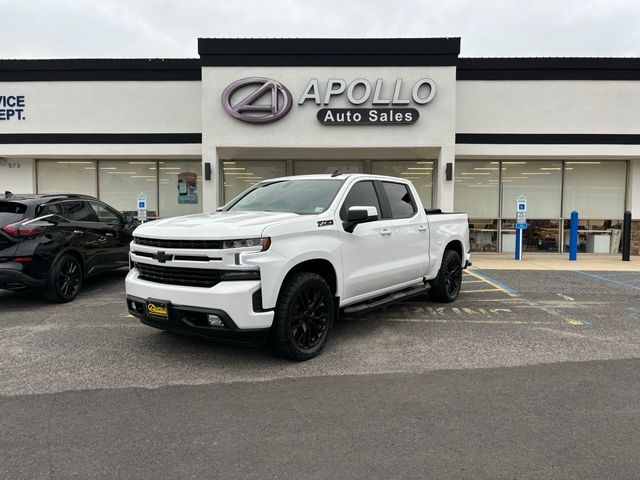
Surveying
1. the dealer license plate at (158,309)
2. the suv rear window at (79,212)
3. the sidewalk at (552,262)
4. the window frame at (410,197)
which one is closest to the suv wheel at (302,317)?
the dealer license plate at (158,309)

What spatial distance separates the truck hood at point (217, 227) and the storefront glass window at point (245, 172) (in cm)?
1016

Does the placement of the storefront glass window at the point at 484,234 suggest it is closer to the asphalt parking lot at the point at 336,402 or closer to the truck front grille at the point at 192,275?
the asphalt parking lot at the point at 336,402

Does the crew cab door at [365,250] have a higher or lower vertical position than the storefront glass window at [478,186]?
lower

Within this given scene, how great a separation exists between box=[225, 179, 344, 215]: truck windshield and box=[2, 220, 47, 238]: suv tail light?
316cm

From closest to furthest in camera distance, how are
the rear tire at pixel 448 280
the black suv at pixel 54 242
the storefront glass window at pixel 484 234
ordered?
the black suv at pixel 54 242
the rear tire at pixel 448 280
the storefront glass window at pixel 484 234

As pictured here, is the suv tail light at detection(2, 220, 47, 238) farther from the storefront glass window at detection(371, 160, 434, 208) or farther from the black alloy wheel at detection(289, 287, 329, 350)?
the storefront glass window at detection(371, 160, 434, 208)

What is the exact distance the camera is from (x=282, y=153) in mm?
13875

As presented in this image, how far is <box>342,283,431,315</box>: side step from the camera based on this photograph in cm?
507

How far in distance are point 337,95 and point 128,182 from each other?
7.62 m

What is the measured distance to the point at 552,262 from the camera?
12.6 meters

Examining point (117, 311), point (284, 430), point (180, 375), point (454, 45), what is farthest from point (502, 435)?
point (454, 45)

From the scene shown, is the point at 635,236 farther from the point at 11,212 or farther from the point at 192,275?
the point at 11,212

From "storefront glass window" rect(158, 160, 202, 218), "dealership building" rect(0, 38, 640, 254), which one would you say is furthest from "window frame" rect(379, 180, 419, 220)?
"storefront glass window" rect(158, 160, 202, 218)

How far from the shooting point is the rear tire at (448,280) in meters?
6.92
